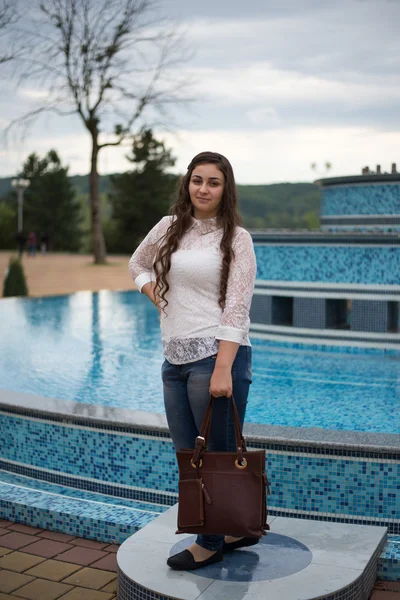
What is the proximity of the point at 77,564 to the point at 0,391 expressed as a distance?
190 cm

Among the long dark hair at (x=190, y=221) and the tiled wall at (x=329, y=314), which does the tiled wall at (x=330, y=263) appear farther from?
the long dark hair at (x=190, y=221)

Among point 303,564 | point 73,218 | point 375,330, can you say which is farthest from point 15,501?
point 73,218

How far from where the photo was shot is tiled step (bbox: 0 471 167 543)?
3885mm

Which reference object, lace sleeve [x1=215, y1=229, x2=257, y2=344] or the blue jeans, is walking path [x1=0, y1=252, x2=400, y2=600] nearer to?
the blue jeans

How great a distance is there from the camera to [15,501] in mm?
4160

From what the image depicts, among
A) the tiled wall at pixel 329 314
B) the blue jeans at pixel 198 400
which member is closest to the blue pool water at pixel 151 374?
the tiled wall at pixel 329 314

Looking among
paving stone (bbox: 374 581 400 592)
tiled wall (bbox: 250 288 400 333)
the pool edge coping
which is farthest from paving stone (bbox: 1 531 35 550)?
tiled wall (bbox: 250 288 400 333)

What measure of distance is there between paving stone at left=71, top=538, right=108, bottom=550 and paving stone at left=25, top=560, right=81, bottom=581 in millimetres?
249

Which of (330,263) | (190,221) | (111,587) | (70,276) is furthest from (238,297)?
(70,276)

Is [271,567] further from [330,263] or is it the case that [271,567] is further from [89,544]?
[330,263]

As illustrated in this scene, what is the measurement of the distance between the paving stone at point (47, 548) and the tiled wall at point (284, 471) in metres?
0.63

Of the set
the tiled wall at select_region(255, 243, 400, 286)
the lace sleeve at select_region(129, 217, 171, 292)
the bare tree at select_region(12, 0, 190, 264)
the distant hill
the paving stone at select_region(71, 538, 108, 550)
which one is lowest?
the paving stone at select_region(71, 538, 108, 550)

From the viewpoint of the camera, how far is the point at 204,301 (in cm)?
287

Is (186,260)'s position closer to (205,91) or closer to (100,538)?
(100,538)
